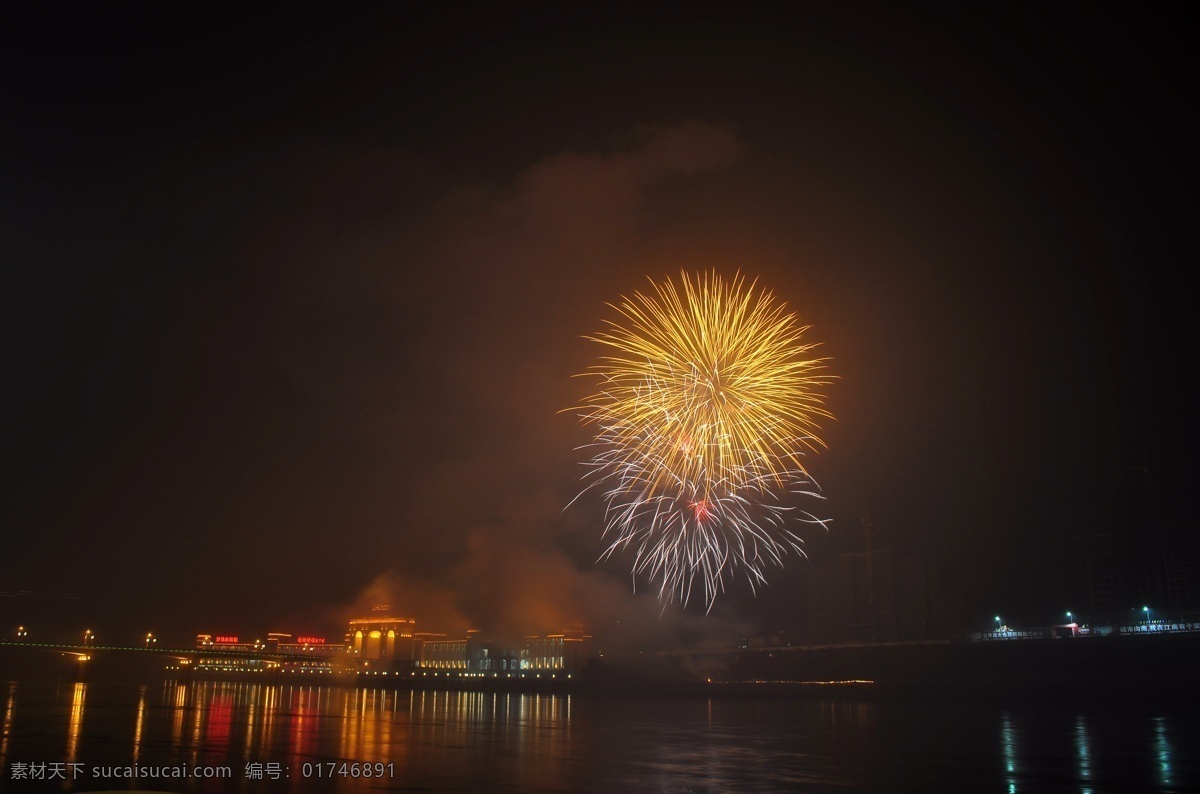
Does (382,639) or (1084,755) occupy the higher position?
(1084,755)

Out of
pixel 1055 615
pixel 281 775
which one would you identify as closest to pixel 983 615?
pixel 1055 615

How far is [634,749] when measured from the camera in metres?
23.9

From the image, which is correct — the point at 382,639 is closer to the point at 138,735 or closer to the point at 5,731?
the point at 5,731

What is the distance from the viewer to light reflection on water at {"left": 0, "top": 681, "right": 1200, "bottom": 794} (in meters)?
17.2

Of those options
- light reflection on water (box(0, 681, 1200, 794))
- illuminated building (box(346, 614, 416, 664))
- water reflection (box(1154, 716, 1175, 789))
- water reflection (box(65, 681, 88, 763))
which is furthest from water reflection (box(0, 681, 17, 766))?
illuminated building (box(346, 614, 416, 664))

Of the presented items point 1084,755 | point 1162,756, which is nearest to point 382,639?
point 1084,755

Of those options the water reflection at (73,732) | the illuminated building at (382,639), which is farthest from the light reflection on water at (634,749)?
the illuminated building at (382,639)

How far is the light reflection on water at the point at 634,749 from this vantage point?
17.2 meters

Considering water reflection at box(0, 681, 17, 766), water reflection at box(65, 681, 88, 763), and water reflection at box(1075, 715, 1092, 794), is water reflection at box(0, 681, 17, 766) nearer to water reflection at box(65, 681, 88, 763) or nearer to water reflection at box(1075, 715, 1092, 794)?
water reflection at box(65, 681, 88, 763)

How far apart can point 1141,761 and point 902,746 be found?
6035mm

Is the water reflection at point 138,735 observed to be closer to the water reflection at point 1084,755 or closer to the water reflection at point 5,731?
the water reflection at point 5,731

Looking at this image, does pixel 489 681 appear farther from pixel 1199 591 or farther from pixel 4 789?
pixel 4 789

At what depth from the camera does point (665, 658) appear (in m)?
90.6

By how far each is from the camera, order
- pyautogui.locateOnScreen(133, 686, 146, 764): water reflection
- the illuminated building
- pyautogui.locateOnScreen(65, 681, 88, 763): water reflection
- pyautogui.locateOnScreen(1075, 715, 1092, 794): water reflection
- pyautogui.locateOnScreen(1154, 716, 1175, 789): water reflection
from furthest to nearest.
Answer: the illuminated building, pyautogui.locateOnScreen(133, 686, 146, 764): water reflection, pyautogui.locateOnScreen(65, 681, 88, 763): water reflection, pyautogui.locateOnScreen(1154, 716, 1175, 789): water reflection, pyautogui.locateOnScreen(1075, 715, 1092, 794): water reflection
